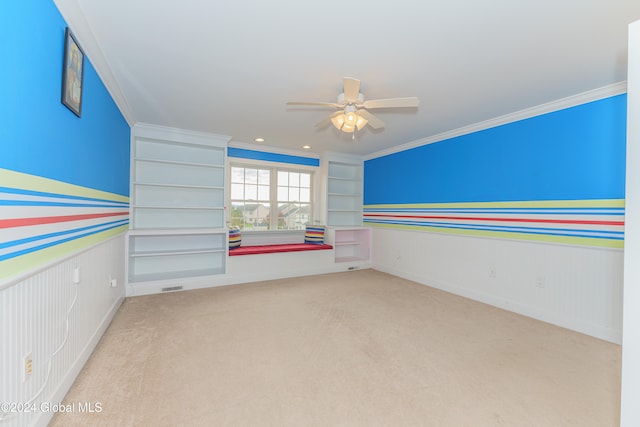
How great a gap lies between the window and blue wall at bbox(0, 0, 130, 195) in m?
2.94

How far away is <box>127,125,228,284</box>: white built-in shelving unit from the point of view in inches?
168

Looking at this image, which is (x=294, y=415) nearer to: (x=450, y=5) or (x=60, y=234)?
(x=60, y=234)

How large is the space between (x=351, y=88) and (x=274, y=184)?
3469mm

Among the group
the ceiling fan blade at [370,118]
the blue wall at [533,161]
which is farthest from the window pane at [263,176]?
the ceiling fan blade at [370,118]

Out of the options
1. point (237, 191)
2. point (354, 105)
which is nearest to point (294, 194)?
point (237, 191)

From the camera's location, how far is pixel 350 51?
222cm

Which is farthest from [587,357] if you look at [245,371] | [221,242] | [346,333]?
[221,242]

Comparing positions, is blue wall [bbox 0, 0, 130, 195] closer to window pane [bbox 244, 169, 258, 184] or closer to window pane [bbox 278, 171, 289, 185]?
window pane [bbox 244, 169, 258, 184]

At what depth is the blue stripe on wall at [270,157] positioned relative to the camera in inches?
203

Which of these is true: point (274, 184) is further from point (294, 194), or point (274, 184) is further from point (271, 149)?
point (271, 149)

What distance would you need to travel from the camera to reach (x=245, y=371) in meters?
2.10

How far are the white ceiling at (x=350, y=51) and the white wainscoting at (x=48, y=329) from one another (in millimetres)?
1626

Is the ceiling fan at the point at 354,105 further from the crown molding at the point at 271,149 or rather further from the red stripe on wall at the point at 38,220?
the crown molding at the point at 271,149

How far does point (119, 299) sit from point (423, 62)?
4.21 metres
